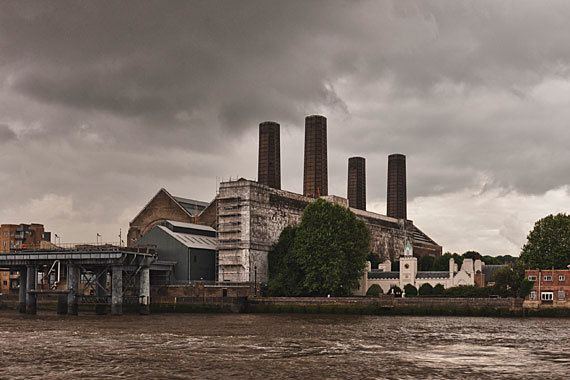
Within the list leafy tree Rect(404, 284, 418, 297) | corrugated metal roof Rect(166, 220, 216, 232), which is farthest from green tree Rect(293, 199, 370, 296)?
corrugated metal roof Rect(166, 220, 216, 232)

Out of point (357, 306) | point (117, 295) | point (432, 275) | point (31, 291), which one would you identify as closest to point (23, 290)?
point (31, 291)

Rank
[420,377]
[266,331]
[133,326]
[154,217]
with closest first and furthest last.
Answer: [420,377] → [266,331] → [133,326] → [154,217]

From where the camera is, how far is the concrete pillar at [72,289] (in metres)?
105

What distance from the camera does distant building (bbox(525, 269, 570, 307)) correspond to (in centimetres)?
10131

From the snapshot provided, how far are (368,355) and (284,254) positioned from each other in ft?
267

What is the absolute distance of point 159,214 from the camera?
161375 mm

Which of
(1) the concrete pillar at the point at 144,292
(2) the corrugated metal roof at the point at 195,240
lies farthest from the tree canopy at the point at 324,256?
(1) the concrete pillar at the point at 144,292

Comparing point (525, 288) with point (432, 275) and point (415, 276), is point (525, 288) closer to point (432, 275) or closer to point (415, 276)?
point (432, 275)

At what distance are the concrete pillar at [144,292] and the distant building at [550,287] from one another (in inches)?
1977

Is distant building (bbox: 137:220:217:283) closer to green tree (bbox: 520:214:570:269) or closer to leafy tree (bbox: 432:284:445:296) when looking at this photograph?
leafy tree (bbox: 432:284:445:296)

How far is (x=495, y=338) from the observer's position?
205ft

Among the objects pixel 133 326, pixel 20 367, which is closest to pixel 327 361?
pixel 20 367

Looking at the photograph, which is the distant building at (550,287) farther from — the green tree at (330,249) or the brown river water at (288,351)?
the green tree at (330,249)

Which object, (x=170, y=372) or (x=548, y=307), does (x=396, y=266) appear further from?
(x=170, y=372)
